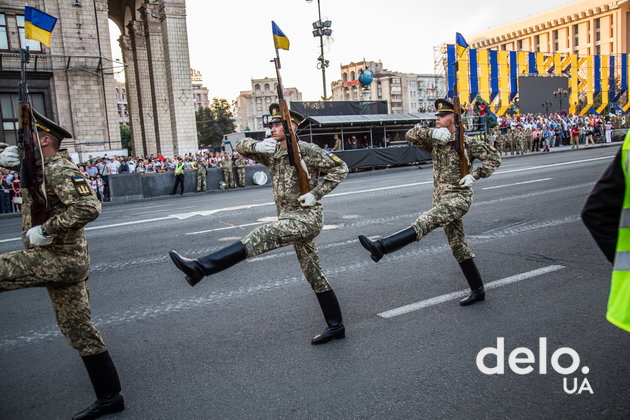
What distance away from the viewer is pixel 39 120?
311 cm

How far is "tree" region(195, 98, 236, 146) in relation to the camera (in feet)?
298

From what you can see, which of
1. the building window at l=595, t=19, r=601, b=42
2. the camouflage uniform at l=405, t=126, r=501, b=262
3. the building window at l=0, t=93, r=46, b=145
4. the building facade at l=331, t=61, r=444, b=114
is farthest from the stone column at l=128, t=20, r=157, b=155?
the building facade at l=331, t=61, r=444, b=114

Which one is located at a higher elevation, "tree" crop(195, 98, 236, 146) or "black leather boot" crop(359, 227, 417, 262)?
"tree" crop(195, 98, 236, 146)

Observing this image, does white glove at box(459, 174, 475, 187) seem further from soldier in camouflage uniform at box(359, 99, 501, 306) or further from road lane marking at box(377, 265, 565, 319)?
road lane marking at box(377, 265, 565, 319)

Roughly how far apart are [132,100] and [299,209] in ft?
131

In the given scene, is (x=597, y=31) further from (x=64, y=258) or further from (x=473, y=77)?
(x=64, y=258)

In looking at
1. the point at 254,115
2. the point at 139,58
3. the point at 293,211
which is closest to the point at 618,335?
the point at 293,211

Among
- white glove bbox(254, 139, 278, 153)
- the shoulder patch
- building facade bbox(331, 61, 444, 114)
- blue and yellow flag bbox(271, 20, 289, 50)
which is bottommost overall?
the shoulder patch

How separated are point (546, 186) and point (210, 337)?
11.7m

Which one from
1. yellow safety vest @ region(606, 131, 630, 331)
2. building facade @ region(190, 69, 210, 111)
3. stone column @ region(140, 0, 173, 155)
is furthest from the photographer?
building facade @ region(190, 69, 210, 111)

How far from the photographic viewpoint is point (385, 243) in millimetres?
3934

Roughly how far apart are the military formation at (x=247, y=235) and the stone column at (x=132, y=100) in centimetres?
3783

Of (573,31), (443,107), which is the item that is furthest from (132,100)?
(573,31)

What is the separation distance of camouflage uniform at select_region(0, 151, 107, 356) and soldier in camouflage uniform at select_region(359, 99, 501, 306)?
2.80 m
